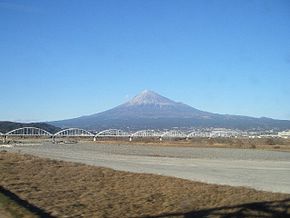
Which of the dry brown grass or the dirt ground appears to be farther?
the dry brown grass

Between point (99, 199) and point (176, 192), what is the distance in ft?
7.02

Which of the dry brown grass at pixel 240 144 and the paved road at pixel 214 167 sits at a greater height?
the dry brown grass at pixel 240 144

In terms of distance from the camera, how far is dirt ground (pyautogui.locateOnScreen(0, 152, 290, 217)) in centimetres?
1012

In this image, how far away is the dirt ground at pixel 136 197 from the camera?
10117 mm

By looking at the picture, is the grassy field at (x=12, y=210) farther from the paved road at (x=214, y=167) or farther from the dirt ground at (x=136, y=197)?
the paved road at (x=214, y=167)

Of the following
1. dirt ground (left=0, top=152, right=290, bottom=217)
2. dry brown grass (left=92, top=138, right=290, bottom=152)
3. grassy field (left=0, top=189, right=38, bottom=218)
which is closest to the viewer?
grassy field (left=0, top=189, right=38, bottom=218)

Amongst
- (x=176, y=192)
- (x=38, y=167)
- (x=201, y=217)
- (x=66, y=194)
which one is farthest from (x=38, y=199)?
(x=38, y=167)

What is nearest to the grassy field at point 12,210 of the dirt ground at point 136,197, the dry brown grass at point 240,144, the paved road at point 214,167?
the dirt ground at point 136,197

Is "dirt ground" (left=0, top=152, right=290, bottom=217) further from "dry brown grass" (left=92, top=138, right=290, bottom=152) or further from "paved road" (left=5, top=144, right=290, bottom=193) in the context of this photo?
"dry brown grass" (left=92, top=138, right=290, bottom=152)

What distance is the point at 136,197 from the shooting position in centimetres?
1243

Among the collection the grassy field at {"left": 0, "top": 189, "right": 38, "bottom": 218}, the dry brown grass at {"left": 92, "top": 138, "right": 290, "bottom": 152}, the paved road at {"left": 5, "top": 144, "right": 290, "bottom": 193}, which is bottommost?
the grassy field at {"left": 0, "top": 189, "right": 38, "bottom": 218}

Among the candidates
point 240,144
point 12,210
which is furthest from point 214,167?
point 240,144

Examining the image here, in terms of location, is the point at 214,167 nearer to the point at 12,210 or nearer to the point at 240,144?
the point at 12,210

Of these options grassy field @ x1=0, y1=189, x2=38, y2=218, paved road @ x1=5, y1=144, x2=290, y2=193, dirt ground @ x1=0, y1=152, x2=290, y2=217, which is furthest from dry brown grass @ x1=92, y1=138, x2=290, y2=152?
grassy field @ x1=0, y1=189, x2=38, y2=218
